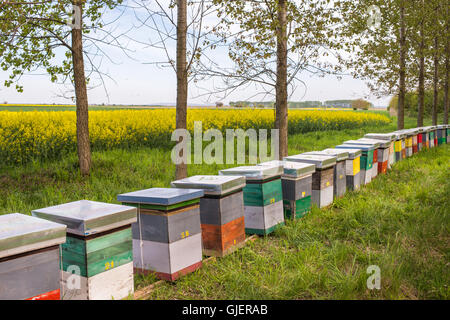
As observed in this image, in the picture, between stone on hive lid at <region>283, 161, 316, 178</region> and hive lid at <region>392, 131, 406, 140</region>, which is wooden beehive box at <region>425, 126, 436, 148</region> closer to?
hive lid at <region>392, 131, 406, 140</region>

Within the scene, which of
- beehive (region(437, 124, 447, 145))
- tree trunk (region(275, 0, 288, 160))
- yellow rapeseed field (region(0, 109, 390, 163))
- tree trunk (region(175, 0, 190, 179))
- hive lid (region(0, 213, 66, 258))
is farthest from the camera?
beehive (region(437, 124, 447, 145))

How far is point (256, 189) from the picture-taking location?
13.5ft

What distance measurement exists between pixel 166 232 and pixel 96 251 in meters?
0.62

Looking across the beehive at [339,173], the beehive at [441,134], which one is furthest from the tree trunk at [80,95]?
the beehive at [441,134]

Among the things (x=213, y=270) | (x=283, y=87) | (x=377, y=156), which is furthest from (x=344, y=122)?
(x=213, y=270)

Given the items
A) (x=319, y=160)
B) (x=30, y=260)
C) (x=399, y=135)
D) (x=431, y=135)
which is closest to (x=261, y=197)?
(x=319, y=160)

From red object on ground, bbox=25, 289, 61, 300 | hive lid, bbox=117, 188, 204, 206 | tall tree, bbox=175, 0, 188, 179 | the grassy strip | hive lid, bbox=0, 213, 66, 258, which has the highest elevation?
tall tree, bbox=175, 0, 188, 179

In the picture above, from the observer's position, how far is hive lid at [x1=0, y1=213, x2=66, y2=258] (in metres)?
2.06

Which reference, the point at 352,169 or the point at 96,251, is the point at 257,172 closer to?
the point at 96,251

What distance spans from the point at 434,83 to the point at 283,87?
1491cm

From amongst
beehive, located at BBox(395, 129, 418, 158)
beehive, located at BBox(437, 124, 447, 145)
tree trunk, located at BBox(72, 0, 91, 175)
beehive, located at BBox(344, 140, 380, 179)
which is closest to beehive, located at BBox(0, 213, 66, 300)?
tree trunk, located at BBox(72, 0, 91, 175)

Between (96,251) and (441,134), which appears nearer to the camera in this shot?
(96,251)

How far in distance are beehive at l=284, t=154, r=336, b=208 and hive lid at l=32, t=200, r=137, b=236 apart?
3.01m

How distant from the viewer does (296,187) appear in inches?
182
